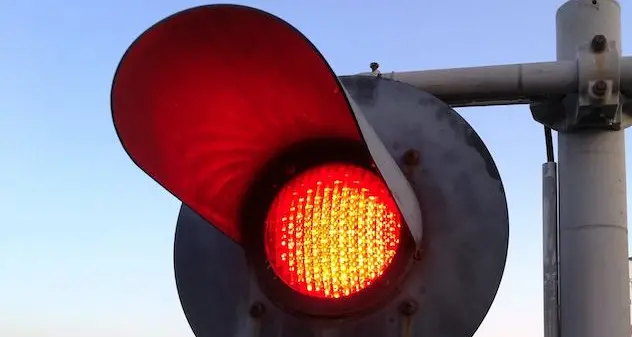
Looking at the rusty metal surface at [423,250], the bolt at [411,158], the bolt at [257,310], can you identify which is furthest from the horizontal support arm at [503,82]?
the bolt at [257,310]

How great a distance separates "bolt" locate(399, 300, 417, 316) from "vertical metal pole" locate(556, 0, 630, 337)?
1.71 ft

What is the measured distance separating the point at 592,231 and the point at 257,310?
2.43 feet

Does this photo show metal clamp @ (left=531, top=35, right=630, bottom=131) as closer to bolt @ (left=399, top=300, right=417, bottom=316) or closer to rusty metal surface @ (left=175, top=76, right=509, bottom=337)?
rusty metal surface @ (left=175, top=76, right=509, bottom=337)

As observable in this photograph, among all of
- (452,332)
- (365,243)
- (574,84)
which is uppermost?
(574,84)

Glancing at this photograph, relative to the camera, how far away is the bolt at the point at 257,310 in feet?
5.25

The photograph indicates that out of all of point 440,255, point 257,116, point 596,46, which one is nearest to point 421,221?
point 440,255

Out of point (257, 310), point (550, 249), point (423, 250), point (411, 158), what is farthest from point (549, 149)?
point (257, 310)

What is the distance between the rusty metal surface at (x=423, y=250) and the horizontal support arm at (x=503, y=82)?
295mm

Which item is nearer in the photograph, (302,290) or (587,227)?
(302,290)

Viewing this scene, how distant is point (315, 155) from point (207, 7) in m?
0.42

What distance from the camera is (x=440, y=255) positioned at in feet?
5.16

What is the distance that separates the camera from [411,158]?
167 centimetres

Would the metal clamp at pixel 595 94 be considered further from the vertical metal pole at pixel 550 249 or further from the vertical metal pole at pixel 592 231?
the vertical metal pole at pixel 550 249

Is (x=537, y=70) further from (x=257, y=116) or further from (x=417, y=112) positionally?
(x=257, y=116)
